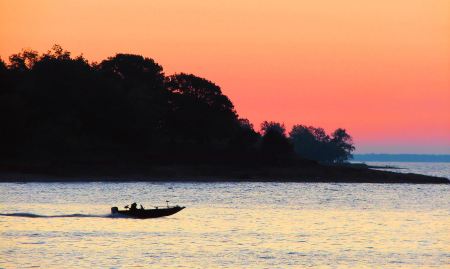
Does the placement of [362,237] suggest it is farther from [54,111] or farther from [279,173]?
[54,111]

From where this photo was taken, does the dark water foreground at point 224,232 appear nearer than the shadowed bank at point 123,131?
Yes

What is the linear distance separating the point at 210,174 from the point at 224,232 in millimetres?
93657

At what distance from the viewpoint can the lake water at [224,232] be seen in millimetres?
51906

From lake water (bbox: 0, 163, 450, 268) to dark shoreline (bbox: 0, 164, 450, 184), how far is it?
3495 cm

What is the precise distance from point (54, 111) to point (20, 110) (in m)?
13.4

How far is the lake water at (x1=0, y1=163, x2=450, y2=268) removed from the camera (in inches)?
2044

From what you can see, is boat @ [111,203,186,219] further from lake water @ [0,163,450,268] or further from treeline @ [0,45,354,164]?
treeline @ [0,45,354,164]

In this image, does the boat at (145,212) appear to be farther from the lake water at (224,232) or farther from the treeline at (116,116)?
the treeline at (116,116)

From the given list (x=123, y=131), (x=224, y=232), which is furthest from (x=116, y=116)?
(x=224, y=232)

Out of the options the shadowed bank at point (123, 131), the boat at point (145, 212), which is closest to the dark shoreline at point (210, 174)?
the shadowed bank at point (123, 131)

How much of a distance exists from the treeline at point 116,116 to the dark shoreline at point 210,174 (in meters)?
3.28

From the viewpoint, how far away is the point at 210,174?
160 m

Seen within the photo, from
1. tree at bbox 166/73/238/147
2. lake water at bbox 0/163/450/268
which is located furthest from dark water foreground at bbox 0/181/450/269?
tree at bbox 166/73/238/147

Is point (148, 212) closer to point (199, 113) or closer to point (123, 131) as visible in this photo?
point (123, 131)
